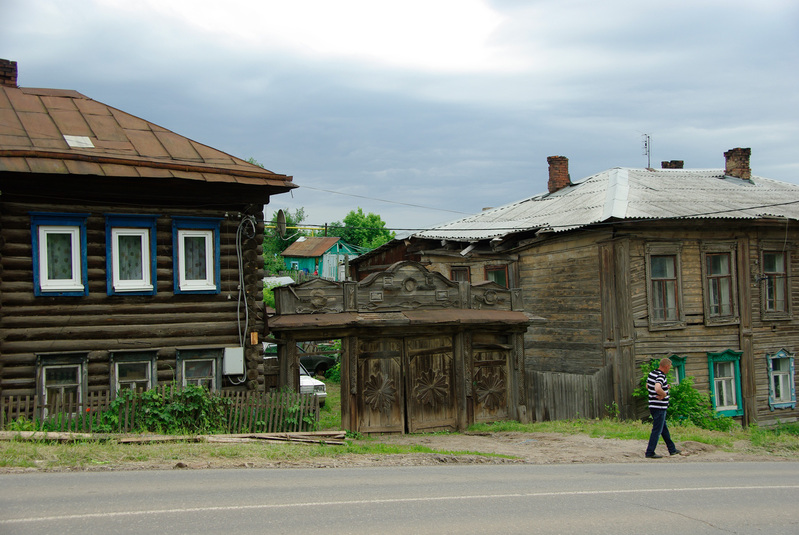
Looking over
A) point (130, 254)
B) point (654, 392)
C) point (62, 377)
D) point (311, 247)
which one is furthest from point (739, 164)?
point (311, 247)

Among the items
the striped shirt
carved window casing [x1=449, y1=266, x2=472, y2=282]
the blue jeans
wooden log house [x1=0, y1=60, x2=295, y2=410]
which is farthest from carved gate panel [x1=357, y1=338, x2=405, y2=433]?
carved window casing [x1=449, y1=266, x2=472, y2=282]

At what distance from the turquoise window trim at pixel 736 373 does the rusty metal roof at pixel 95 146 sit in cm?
1437

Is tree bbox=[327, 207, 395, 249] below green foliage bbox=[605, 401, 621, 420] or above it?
above

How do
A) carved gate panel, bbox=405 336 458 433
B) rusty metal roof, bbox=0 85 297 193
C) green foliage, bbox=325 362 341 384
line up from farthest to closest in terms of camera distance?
green foliage, bbox=325 362 341 384 < carved gate panel, bbox=405 336 458 433 < rusty metal roof, bbox=0 85 297 193

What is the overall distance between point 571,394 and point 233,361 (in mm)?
9668

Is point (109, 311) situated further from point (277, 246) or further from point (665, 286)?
point (277, 246)

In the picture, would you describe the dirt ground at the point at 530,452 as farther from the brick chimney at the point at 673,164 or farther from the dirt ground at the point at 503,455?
the brick chimney at the point at 673,164

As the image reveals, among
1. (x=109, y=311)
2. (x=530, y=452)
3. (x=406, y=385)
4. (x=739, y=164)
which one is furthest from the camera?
(x=739, y=164)

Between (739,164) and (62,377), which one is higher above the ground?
(739,164)

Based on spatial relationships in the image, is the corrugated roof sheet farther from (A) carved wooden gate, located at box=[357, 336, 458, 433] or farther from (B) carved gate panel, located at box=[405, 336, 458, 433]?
(A) carved wooden gate, located at box=[357, 336, 458, 433]

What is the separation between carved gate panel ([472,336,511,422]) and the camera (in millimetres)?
18453

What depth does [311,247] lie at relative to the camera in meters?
74.8

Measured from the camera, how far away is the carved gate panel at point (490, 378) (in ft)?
60.5

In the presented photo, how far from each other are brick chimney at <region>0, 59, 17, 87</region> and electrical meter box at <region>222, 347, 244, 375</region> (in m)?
8.46
